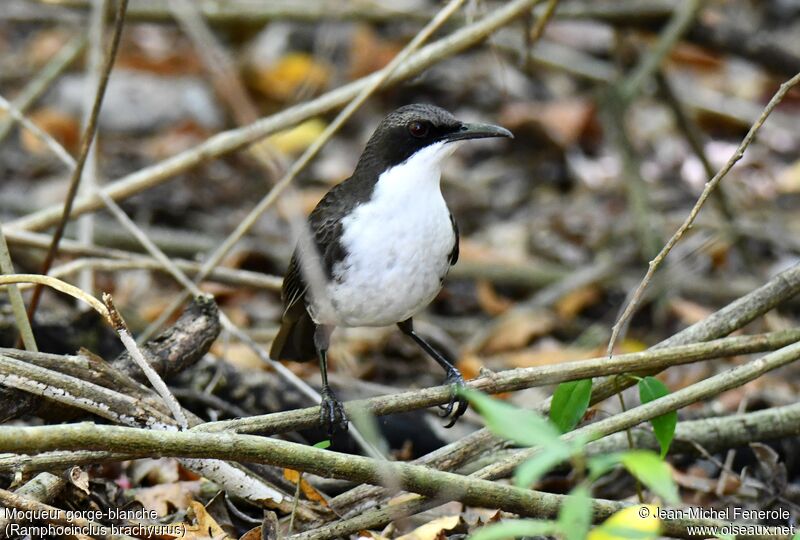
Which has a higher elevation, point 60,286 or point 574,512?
point 60,286

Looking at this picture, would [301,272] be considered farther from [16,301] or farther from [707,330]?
[707,330]

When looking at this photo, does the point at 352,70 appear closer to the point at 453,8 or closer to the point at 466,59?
the point at 466,59

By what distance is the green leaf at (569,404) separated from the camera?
359 cm

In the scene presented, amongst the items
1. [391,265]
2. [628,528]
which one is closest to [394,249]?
[391,265]

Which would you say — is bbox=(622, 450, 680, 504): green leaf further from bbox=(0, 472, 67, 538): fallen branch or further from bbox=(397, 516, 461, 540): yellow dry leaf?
bbox=(0, 472, 67, 538): fallen branch

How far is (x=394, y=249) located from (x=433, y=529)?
3.56 feet

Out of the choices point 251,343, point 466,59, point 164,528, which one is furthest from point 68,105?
point 164,528

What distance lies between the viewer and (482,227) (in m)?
8.66

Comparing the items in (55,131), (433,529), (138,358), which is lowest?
(433,529)

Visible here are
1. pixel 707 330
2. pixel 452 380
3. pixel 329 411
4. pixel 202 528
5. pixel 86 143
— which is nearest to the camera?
pixel 202 528

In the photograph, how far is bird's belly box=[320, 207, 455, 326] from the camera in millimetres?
4160

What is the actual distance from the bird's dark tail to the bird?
36cm

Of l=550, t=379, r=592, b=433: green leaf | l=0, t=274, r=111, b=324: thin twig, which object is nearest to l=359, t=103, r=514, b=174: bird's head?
l=550, t=379, r=592, b=433: green leaf

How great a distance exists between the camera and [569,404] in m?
3.60
